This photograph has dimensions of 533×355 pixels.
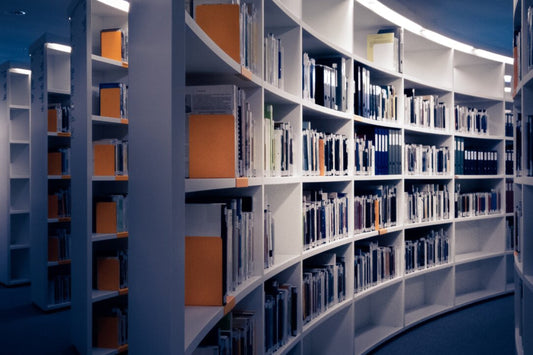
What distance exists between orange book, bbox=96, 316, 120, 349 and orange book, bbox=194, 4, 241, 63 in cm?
242

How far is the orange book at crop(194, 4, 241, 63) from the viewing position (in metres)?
1.81

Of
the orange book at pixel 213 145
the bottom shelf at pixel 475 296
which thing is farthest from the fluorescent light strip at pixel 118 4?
the bottom shelf at pixel 475 296

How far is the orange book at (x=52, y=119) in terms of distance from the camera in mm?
5188

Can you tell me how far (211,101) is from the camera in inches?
70.7

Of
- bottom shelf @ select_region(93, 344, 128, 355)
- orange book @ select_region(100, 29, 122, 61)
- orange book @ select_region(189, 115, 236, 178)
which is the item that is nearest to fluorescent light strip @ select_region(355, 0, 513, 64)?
orange book @ select_region(100, 29, 122, 61)

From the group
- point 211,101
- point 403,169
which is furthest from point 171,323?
point 403,169

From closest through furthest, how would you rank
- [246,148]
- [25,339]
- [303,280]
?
[246,148]
[303,280]
[25,339]

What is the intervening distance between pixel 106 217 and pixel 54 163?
6.14ft

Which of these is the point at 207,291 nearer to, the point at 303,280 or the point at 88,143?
the point at 303,280

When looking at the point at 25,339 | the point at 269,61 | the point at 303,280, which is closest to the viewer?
the point at 269,61

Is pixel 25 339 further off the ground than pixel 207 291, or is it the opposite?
pixel 207 291

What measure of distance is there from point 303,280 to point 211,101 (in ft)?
4.69

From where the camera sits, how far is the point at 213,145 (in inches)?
68.6

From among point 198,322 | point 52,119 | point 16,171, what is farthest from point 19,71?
point 198,322
